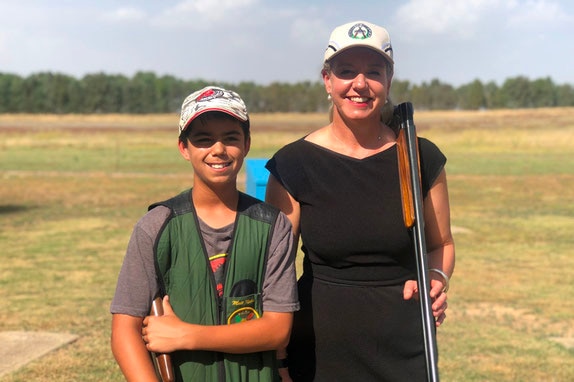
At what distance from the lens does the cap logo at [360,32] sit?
7.55 ft

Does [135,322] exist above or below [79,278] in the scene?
above

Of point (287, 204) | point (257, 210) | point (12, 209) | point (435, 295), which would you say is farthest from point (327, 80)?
point (12, 209)

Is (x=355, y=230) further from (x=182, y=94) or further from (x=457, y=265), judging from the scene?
(x=182, y=94)

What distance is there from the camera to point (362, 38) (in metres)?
2.30

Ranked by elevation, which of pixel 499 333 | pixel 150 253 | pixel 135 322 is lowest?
pixel 499 333

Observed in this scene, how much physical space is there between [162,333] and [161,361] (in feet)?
0.26

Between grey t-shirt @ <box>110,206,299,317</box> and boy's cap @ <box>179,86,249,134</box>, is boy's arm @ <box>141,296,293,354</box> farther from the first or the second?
boy's cap @ <box>179,86,249,134</box>

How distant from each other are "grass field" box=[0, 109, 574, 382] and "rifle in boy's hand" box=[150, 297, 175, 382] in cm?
338

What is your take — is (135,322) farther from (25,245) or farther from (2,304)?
(25,245)

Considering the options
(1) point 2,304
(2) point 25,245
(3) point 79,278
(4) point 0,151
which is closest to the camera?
(1) point 2,304

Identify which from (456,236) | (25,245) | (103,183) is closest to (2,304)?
(25,245)

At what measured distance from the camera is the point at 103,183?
19953 mm

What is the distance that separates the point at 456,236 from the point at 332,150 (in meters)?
9.28

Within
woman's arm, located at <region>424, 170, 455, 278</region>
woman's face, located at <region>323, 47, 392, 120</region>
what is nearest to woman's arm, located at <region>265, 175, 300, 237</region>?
woman's face, located at <region>323, 47, 392, 120</region>
